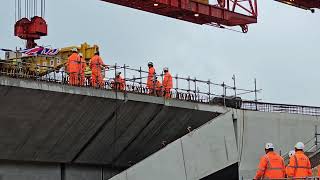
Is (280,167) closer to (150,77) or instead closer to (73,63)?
(73,63)

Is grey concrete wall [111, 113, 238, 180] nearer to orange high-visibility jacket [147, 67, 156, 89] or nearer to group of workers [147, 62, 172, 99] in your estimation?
group of workers [147, 62, 172, 99]

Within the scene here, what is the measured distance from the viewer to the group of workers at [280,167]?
52.1 feet

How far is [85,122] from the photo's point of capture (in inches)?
919

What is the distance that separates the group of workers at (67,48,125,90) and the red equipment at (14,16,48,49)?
6771mm

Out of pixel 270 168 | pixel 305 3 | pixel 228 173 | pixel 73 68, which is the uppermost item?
pixel 305 3

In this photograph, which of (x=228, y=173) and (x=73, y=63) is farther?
(x=228, y=173)

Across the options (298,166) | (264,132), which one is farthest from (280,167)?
(264,132)

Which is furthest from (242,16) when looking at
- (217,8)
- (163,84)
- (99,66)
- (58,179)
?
(58,179)

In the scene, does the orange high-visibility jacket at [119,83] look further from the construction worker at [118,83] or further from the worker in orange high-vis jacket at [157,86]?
the worker in orange high-vis jacket at [157,86]

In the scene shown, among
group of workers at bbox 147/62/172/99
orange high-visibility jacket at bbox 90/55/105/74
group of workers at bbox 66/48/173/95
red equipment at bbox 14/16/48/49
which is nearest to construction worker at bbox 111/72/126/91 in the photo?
group of workers at bbox 66/48/173/95

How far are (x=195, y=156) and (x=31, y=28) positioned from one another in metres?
10.4

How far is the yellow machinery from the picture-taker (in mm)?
21795

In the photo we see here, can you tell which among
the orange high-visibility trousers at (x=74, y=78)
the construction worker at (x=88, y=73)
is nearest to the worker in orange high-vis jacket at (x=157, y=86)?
the construction worker at (x=88, y=73)

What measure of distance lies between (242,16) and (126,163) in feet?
43.1
